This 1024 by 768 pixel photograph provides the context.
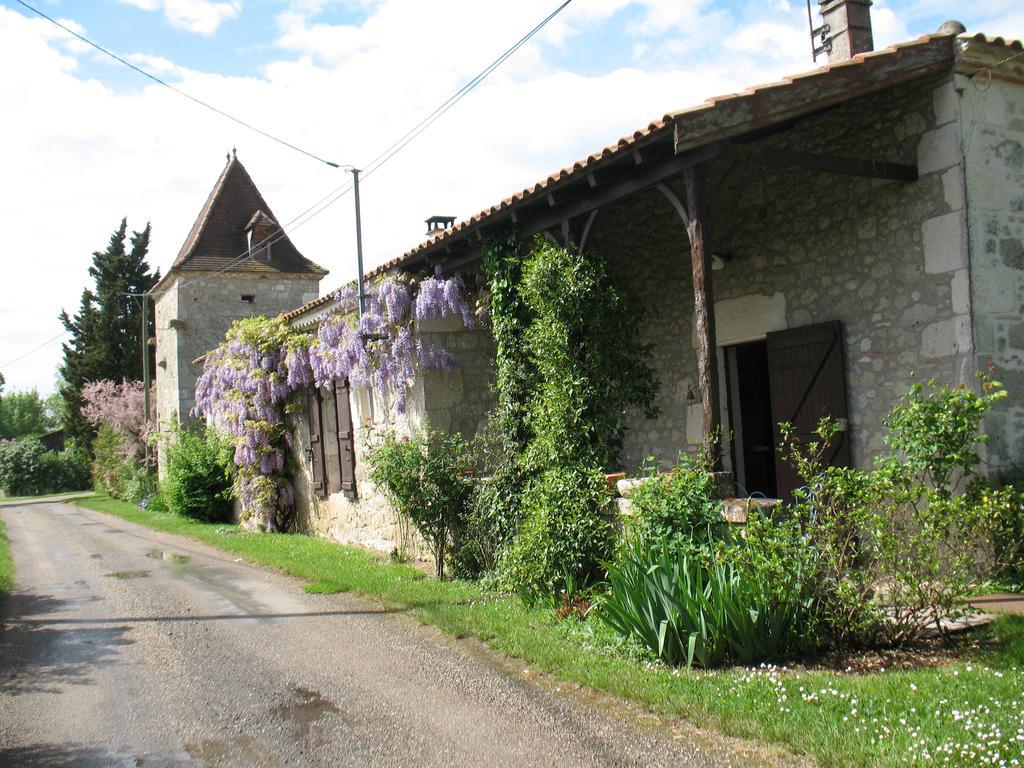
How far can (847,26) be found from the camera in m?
7.39

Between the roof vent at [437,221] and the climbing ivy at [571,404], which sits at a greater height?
the roof vent at [437,221]

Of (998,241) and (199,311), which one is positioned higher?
(199,311)

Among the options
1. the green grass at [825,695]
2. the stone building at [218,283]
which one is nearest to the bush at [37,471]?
the stone building at [218,283]

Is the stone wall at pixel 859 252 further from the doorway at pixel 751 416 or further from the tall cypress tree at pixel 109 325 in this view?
the tall cypress tree at pixel 109 325

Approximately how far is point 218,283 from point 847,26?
1718 centimetres

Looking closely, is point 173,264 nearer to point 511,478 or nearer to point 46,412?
point 511,478

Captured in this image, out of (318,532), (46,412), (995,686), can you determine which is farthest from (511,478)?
(46,412)

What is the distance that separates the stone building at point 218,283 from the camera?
20.5 m

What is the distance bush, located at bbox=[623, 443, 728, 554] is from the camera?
197 inches

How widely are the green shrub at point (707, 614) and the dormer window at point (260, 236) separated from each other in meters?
18.8

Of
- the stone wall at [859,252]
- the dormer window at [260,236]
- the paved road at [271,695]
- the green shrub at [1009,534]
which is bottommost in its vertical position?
the paved road at [271,695]

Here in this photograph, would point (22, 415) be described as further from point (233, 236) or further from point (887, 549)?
point (887, 549)

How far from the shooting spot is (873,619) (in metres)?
4.38

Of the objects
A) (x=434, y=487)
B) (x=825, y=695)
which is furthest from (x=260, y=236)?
(x=825, y=695)
